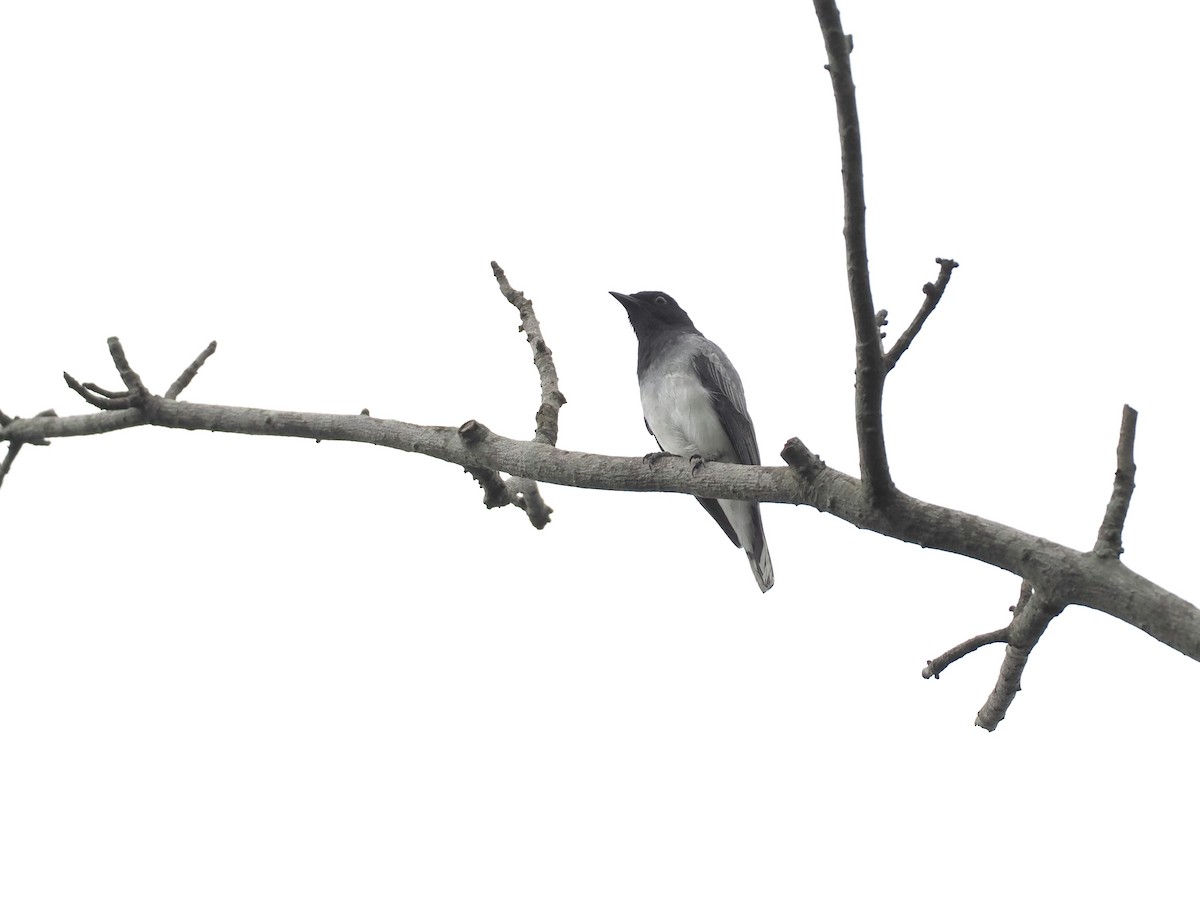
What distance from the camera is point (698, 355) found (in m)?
8.80

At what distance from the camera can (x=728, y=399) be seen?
28.2 feet

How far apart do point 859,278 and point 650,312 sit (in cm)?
638

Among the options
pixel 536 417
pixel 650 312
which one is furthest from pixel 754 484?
pixel 650 312

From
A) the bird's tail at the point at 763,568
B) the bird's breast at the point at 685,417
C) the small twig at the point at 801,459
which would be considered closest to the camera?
the small twig at the point at 801,459

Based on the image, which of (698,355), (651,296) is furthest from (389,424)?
(651,296)

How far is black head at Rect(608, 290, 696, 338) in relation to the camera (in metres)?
9.59

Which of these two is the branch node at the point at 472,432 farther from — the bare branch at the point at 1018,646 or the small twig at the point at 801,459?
the bare branch at the point at 1018,646

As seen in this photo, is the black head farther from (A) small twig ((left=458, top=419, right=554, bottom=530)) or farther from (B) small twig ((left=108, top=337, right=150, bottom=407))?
(B) small twig ((left=108, top=337, right=150, bottom=407))

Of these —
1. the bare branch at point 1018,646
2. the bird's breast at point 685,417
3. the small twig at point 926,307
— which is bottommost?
the bare branch at point 1018,646

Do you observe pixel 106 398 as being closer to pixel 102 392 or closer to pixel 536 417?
pixel 102 392

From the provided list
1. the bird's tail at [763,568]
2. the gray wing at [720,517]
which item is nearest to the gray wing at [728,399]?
the gray wing at [720,517]

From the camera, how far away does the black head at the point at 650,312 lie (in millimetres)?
9594

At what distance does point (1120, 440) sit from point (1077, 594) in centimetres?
50

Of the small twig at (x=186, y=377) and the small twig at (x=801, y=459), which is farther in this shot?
the small twig at (x=186, y=377)
